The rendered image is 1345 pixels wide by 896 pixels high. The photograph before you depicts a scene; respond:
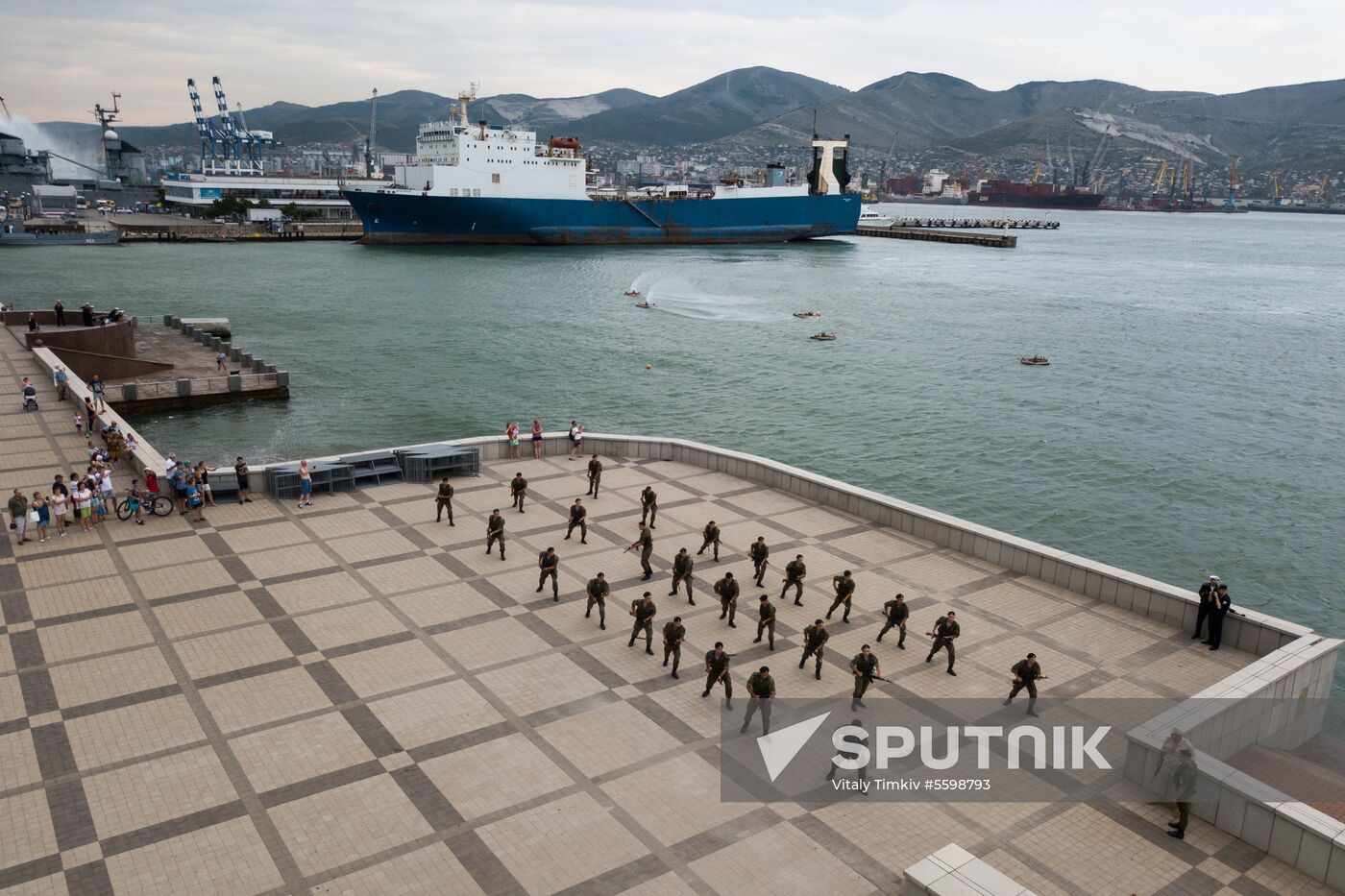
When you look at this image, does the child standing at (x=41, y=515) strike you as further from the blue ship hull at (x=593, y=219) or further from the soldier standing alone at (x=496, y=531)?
the blue ship hull at (x=593, y=219)

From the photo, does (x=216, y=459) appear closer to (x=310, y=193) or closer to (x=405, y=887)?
(x=405, y=887)

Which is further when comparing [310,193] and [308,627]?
[310,193]

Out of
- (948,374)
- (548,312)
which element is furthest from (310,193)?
(948,374)

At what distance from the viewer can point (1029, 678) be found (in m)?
12.4

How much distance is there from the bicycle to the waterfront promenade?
1.29ft

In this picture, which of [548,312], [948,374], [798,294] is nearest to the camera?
[948,374]

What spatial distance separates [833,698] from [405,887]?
20.8 feet

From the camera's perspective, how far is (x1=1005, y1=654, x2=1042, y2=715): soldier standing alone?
12406 millimetres

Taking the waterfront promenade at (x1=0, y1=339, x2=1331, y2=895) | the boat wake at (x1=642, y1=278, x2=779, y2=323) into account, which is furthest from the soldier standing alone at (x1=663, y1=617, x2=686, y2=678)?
the boat wake at (x1=642, y1=278, x2=779, y2=323)

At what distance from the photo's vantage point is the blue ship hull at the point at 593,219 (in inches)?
4077

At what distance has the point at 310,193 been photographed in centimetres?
15488

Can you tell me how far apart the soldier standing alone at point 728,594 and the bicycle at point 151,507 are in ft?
39.2

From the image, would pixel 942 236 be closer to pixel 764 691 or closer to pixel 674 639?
pixel 674 639

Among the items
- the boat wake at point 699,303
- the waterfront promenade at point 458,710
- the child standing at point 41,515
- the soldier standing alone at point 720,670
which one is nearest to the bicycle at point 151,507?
the waterfront promenade at point 458,710
